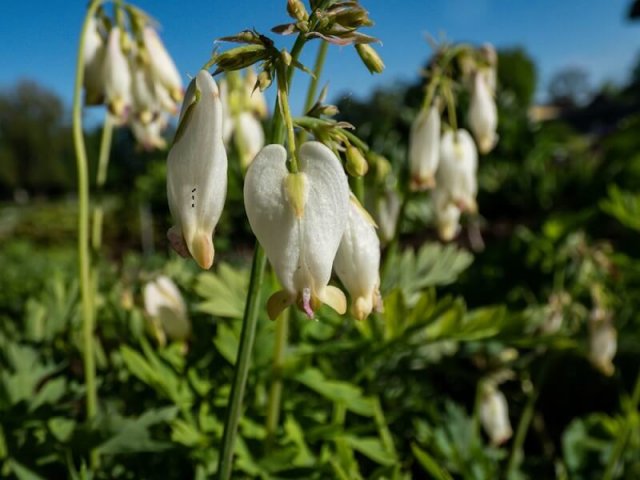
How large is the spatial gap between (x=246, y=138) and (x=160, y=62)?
12.6 inches

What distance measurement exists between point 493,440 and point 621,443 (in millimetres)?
424

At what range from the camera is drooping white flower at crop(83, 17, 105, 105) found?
1.33 meters

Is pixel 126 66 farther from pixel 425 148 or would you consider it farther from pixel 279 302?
pixel 279 302

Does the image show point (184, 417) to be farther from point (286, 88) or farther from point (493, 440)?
point (493, 440)

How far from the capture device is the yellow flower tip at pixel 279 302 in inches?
25.8

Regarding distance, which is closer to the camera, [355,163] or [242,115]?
[355,163]

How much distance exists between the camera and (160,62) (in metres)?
1.34

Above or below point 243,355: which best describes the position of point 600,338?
below

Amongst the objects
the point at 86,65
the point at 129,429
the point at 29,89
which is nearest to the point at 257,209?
the point at 129,429

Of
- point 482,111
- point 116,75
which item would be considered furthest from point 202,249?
point 482,111

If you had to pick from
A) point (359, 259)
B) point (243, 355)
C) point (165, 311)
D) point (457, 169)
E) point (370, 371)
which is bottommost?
point (370, 371)

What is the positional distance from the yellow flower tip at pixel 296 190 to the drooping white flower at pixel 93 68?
2.87 feet

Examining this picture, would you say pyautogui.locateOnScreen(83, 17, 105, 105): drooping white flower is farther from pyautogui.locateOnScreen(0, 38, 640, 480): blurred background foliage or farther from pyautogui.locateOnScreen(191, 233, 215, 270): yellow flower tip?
pyautogui.locateOnScreen(191, 233, 215, 270): yellow flower tip

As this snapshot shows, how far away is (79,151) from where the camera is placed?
1149 mm
